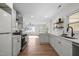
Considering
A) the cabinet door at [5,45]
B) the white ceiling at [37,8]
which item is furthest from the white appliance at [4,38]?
the white ceiling at [37,8]

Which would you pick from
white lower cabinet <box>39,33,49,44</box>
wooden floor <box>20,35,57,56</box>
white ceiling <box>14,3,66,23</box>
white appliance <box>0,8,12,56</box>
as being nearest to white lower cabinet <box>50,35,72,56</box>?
wooden floor <box>20,35,57,56</box>

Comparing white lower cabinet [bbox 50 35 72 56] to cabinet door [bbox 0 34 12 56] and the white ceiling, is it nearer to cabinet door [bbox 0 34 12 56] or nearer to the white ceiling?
cabinet door [bbox 0 34 12 56]

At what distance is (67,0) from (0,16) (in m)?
1.90

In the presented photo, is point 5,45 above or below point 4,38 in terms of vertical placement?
below

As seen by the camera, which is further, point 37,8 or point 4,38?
point 37,8

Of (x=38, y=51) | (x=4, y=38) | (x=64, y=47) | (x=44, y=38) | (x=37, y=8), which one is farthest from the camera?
(x=44, y=38)

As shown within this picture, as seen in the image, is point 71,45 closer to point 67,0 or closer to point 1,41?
point 67,0

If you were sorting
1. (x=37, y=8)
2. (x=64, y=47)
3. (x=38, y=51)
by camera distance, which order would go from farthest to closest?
(x=37, y=8) → (x=38, y=51) → (x=64, y=47)

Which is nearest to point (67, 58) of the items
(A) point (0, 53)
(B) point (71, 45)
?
(B) point (71, 45)

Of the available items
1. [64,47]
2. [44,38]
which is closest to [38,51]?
[64,47]

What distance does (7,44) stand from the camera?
2.75 m

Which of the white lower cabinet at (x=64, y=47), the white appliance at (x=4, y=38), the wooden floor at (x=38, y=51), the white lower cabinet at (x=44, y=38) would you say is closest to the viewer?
the white appliance at (x=4, y=38)

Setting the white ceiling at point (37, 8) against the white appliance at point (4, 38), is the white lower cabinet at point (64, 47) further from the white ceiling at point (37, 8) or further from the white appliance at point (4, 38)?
the white ceiling at point (37, 8)

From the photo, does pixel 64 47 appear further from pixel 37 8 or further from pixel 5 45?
pixel 37 8
